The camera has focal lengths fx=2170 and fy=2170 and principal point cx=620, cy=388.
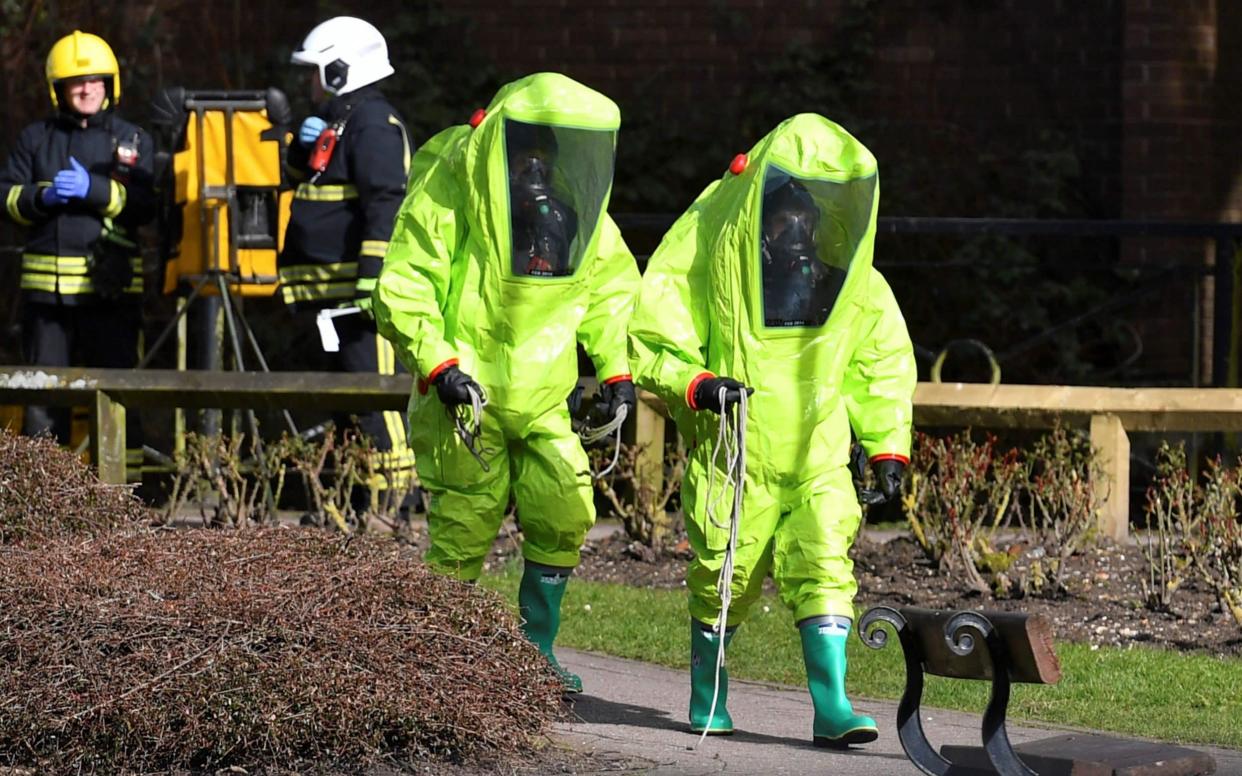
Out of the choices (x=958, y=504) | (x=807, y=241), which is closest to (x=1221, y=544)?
(x=958, y=504)

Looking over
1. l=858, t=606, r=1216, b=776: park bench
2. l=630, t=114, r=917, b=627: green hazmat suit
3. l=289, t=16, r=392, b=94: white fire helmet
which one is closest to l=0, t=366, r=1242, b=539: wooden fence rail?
l=289, t=16, r=392, b=94: white fire helmet

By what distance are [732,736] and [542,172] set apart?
69.6 inches

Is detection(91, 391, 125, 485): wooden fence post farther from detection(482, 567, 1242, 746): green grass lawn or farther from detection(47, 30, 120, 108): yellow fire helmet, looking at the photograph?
detection(482, 567, 1242, 746): green grass lawn

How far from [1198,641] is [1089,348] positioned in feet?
15.4

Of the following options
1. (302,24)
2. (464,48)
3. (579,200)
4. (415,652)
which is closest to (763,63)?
(464,48)

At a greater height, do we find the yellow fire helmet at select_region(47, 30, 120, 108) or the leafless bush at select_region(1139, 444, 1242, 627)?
the yellow fire helmet at select_region(47, 30, 120, 108)

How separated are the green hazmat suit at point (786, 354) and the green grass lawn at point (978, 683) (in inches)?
36.6

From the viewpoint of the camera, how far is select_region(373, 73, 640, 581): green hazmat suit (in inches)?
253

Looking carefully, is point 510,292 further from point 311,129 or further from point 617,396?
point 311,129

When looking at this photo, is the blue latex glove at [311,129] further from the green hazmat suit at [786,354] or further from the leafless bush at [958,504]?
the green hazmat suit at [786,354]

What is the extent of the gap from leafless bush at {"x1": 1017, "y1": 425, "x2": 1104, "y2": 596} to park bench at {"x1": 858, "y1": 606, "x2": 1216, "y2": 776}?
264cm

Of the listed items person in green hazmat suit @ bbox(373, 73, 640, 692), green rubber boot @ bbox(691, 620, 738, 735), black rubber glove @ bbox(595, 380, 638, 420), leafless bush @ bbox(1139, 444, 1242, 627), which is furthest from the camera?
leafless bush @ bbox(1139, 444, 1242, 627)

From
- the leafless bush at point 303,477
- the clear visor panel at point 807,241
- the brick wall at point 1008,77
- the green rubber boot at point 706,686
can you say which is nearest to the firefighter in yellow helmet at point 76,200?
the leafless bush at point 303,477

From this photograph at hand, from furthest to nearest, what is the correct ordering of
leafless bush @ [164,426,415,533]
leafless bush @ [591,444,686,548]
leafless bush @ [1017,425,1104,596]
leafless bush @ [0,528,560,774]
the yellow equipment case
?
1. the yellow equipment case
2. leafless bush @ [591,444,686,548]
3. leafless bush @ [164,426,415,533]
4. leafless bush @ [1017,425,1104,596]
5. leafless bush @ [0,528,560,774]
